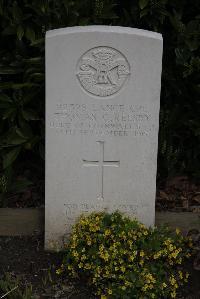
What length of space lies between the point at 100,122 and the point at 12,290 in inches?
53.3

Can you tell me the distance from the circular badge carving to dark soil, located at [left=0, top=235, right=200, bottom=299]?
1.38 metres

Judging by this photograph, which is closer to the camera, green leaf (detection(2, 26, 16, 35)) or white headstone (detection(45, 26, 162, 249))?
white headstone (detection(45, 26, 162, 249))

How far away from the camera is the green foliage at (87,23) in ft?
14.9

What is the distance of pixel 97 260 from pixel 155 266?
0.42 meters

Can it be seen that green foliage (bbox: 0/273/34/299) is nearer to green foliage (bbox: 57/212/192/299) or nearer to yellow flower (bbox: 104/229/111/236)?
green foliage (bbox: 57/212/192/299)

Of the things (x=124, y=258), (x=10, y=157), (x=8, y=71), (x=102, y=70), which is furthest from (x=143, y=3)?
(x=124, y=258)

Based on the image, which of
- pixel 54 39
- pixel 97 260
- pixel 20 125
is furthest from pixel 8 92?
pixel 97 260

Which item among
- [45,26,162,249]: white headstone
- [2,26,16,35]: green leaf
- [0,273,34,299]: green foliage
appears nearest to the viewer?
[0,273,34,299]: green foliage

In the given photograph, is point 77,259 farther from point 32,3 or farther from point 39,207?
point 32,3

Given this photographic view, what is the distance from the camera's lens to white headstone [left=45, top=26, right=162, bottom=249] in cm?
389

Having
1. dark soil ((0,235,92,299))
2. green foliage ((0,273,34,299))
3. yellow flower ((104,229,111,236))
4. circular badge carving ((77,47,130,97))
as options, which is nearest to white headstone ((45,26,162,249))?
circular badge carving ((77,47,130,97))

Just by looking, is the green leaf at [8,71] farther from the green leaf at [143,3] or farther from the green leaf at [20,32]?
the green leaf at [143,3]

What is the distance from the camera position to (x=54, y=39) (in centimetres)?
385

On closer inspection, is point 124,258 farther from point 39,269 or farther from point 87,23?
point 87,23
